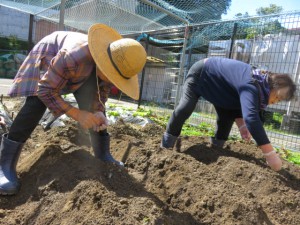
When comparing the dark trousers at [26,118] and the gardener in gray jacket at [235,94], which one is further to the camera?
the gardener in gray jacket at [235,94]

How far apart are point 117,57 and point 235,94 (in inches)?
56.1

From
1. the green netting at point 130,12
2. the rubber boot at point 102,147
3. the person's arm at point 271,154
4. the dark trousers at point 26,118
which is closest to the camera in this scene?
the dark trousers at point 26,118

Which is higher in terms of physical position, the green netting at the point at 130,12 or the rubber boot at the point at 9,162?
the green netting at the point at 130,12

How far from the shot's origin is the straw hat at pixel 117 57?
1949 mm

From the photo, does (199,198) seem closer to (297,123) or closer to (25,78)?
(25,78)

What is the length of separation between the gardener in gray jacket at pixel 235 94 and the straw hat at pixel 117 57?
101 centimetres

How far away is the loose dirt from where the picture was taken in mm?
1768

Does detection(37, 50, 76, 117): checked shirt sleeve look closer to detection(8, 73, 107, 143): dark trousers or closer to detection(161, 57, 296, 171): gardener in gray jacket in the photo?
detection(8, 73, 107, 143): dark trousers

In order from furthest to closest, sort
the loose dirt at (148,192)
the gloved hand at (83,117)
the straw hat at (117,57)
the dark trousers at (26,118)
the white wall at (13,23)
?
the white wall at (13,23) → the dark trousers at (26,118) → the gloved hand at (83,117) → the straw hat at (117,57) → the loose dirt at (148,192)

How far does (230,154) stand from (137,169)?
1055mm

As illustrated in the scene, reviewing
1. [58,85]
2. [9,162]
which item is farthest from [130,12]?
[9,162]

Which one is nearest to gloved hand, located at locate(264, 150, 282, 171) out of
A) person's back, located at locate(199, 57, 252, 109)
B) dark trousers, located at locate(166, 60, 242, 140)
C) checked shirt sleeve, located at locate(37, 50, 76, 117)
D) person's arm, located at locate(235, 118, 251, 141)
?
person's back, located at locate(199, 57, 252, 109)

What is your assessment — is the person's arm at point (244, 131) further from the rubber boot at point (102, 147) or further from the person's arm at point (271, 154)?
the rubber boot at point (102, 147)

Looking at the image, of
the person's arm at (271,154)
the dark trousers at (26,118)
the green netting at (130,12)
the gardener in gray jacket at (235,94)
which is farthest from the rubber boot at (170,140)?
the green netting at (130,12)
